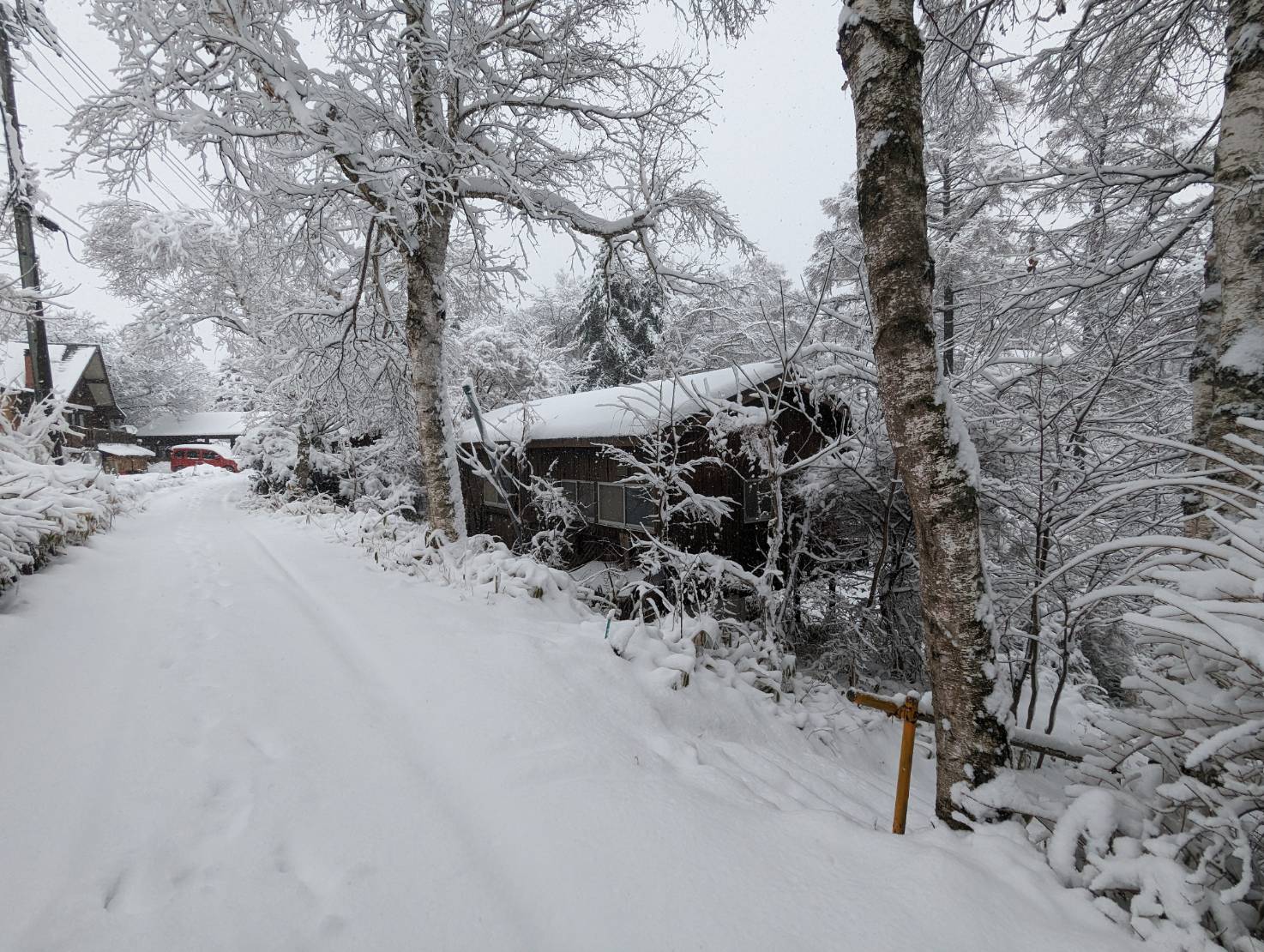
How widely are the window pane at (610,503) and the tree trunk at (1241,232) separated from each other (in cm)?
685

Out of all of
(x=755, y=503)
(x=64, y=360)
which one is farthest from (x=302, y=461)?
(x=64, y=360)

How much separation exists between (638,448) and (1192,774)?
5696mm

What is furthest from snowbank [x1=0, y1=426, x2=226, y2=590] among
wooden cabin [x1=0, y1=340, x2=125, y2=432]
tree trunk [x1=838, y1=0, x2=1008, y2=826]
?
wooden cabin [x1=0, y1=340, x2=125, y2=432]

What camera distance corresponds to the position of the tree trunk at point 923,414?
7.27 feet

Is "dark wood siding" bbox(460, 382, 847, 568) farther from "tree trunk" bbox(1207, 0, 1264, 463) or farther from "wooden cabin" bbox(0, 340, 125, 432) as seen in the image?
"wooden cabin" bbox(0, 340, 125, 432)

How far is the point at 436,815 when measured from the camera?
197cm

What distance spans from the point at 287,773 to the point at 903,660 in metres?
6.48

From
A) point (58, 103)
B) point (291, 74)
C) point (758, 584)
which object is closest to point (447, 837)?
point (758, 584)

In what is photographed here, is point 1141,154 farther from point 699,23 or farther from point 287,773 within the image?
point 287,773

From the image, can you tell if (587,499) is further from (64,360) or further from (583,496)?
(64,360)

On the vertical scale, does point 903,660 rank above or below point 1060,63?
below

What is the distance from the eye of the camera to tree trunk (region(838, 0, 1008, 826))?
2217mm

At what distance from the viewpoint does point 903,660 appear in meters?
6.35

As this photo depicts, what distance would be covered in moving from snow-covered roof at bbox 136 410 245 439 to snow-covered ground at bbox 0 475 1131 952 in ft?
152
